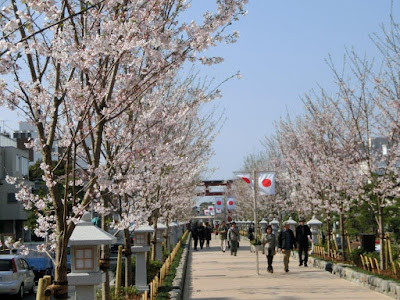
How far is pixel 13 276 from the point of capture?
768 inches

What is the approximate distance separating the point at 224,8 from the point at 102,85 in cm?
194

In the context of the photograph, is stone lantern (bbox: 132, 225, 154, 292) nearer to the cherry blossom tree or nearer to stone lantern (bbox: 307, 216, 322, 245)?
the cherry blossom tree

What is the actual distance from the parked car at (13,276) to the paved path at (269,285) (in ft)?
16.4

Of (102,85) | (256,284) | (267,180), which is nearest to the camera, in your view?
(102,85)

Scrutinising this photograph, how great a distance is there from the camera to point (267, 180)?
24188 millimetres

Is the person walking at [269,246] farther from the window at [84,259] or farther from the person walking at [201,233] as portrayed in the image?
the person walking at [201,233]

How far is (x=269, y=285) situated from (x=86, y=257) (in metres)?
9.13

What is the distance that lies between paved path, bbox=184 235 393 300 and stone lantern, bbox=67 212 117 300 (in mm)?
6225

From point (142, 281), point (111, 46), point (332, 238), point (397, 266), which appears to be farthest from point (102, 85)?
point (332, 238)

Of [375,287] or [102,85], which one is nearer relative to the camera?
[102,85]

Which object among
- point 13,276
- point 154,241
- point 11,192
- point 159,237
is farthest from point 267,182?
point 11,192

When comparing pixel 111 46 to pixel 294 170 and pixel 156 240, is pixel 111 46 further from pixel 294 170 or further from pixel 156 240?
pixel 294 170

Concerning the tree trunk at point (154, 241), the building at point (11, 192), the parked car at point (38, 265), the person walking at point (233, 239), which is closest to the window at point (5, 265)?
the tree trunk at point (154, 241)

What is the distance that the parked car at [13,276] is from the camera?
1927 centimetres
